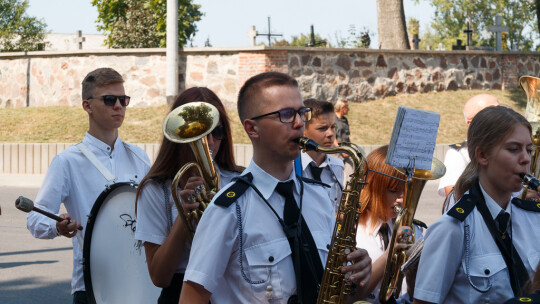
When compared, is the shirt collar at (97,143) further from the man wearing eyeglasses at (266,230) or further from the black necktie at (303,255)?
the black necktie at (303,255)

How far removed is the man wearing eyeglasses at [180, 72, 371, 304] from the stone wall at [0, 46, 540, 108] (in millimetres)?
15736

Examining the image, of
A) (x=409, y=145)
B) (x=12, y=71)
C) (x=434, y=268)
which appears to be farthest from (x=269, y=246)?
(x=12, y=71)

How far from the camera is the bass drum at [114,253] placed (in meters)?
4.09

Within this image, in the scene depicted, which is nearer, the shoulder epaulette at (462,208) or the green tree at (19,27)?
the shoulder epaulette at (462,208)

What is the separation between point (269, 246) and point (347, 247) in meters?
0.28

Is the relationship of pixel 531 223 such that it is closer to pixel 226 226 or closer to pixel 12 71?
pixel 226 226

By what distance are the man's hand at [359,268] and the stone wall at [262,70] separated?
51.9 feet

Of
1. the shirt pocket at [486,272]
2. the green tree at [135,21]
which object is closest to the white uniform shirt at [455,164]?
the shirt pocket at [486,272]

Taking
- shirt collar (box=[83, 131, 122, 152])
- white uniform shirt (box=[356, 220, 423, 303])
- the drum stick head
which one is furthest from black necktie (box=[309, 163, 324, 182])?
the drum stick head

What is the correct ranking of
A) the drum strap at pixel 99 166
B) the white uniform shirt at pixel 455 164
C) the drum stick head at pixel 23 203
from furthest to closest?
the white uniform shirt at pixel 455 164 < the drum strap at pixel 99 166 < the drum stick head at pixel 23 203

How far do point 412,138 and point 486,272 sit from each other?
63 centimetres

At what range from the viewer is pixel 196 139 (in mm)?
3377

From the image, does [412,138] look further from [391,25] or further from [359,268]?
[391,25]

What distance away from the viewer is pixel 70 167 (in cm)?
470
